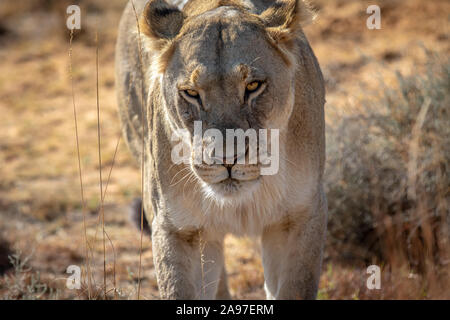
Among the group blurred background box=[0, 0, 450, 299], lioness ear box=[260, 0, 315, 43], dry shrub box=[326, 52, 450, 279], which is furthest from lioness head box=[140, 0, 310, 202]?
dry shrub box=[326, 52, 450, 279]

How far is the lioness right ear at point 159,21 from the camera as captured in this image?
332cm

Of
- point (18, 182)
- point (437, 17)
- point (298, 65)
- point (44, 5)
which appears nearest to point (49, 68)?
point (44, 5)

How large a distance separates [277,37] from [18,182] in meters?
5.01

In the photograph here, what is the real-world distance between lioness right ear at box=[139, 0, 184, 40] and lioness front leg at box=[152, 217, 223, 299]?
0.96 meters

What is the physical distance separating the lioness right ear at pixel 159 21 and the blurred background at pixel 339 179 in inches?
44.6

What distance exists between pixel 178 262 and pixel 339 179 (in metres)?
2.18

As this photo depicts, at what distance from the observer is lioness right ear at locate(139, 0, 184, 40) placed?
3.32m

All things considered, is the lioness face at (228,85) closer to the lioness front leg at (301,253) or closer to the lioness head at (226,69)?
the lioness head at (226,69)

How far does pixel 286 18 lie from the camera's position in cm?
317

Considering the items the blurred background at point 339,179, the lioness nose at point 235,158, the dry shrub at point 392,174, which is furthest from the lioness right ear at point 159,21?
the dry shrub at point 392,174

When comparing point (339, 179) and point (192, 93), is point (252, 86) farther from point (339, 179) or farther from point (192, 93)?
point (339, 179)

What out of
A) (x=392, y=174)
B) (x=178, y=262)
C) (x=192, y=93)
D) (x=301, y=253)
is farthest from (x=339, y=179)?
(x=192, y=93)
